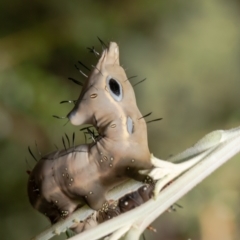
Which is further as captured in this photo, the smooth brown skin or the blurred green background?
the blurred green background

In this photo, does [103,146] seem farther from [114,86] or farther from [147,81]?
[147,81]

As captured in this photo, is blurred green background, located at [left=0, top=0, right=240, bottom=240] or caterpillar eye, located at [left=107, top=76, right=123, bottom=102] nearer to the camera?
caterpillar eye, located at [left=107, top=76, right=123, bottom=102]

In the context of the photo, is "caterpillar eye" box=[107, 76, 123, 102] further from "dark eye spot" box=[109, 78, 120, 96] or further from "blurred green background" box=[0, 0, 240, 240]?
"blurred green background" box=[0, 0, 240, 240]

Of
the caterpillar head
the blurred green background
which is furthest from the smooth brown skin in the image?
the blurred green background

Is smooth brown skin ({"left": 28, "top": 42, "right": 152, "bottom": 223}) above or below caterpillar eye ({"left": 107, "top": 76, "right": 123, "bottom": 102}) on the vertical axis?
below

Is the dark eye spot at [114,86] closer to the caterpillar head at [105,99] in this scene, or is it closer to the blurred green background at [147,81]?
the caterpillar head at [105,99]

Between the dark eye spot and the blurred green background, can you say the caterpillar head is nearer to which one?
the dark eye spot

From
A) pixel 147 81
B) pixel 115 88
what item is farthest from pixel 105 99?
pixel 147 81
